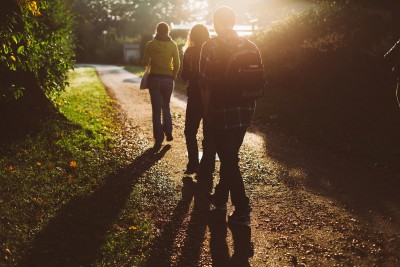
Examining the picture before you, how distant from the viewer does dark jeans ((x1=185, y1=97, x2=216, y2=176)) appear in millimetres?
5430

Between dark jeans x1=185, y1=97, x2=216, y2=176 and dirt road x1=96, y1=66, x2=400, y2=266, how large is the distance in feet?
0.94

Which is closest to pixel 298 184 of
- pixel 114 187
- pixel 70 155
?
pixel 114 187

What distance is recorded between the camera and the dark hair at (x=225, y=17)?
3.89 m

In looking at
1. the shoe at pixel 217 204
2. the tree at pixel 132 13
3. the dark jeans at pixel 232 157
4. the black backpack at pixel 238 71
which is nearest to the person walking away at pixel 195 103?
the shoe at pixel 217 204

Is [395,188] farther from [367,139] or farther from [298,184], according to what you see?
[367,139]

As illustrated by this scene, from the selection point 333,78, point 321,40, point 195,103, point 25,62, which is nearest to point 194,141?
point 195,103

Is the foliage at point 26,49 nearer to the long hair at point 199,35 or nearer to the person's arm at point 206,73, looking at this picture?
the long hair at point 199,35

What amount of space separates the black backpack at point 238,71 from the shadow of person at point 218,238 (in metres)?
1.40

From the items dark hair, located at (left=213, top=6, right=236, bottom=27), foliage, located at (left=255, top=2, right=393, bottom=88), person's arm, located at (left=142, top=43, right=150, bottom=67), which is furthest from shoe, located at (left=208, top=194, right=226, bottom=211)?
foliage, located at (left=255, top=2, right=393, bottom=88)

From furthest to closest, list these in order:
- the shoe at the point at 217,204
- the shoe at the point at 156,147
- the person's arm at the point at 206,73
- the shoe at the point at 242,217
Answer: the shoe at the point at 156,147 → the shoe at the point at 217,204 → the shoe at the point at 242,217 → the person's arm at the point at 206,73

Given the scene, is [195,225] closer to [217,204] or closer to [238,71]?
[217,204]

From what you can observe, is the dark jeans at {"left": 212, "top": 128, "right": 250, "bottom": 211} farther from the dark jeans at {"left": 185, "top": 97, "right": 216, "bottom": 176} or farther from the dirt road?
the dark jeans at {"left": 185, "top": 97, "right": 216, "bottom": 176}

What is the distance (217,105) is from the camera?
12.9 ft

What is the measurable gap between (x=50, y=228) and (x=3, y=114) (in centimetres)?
409
